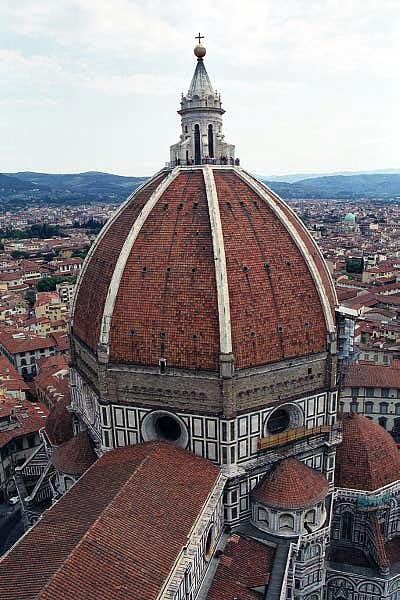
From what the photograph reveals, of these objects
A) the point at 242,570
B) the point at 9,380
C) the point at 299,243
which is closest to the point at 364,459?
the point at 242,570

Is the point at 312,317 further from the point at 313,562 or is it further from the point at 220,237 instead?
the point at 313,562

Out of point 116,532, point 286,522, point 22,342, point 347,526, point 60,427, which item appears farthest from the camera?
point 22,342

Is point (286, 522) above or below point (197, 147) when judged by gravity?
below

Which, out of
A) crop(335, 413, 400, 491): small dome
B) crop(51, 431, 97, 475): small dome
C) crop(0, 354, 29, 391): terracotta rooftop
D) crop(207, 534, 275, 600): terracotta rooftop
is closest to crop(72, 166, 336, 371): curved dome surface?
crop(51, 431, 97, 475): small dome

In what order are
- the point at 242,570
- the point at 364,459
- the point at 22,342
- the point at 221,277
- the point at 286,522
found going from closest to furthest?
the point at 242,570
the point at 221,277
the point at 286,522
the point at 364,459
the point at 22,342

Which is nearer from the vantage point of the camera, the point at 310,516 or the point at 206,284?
the point at 206,284

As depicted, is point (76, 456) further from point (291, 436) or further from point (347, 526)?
point (347, 526)

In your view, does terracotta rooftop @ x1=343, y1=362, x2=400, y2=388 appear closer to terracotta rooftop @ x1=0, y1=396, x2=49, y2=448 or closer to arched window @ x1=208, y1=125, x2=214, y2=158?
terracotta rooftop @ x1=0, y1=396, x2=49, y2=448
